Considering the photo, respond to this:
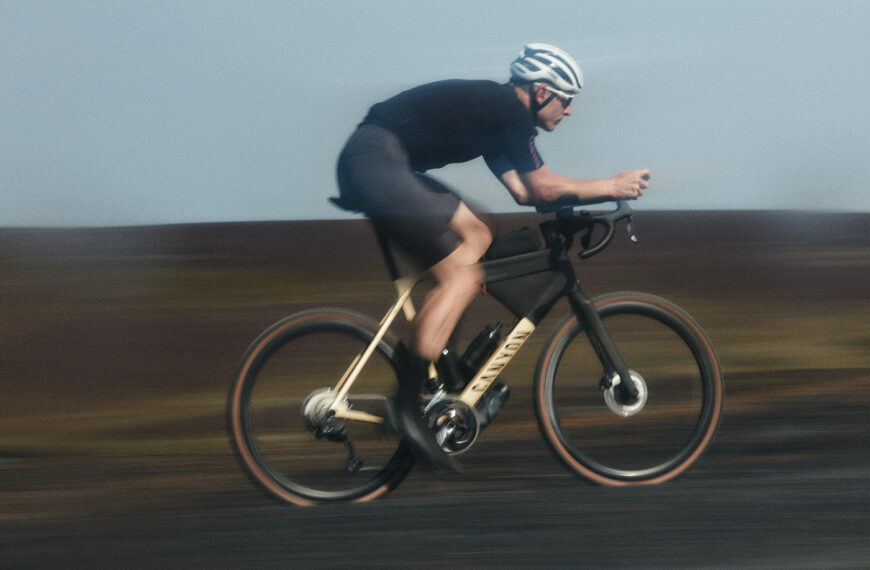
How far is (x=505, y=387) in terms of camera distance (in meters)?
4.83

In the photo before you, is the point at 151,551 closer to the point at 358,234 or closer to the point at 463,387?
the point at 463,387

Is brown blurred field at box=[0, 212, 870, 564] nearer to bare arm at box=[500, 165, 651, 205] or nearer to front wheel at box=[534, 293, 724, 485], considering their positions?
bare arm at box=[500, 165, 651, 205]

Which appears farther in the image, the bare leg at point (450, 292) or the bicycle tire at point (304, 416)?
the bicycle tire at point (304, 416)

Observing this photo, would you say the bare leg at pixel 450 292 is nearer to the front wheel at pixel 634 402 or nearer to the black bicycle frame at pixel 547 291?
the black bicycle frame at pixel 547 291

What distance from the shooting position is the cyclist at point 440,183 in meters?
4.61

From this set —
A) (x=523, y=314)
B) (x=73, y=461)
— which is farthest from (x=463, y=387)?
(x=73, y=461)

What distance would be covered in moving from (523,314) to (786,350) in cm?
741

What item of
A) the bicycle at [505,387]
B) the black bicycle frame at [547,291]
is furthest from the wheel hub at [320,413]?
the black bicycle frame at [547,291]

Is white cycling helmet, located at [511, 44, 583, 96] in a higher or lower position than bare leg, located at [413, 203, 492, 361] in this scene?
higher

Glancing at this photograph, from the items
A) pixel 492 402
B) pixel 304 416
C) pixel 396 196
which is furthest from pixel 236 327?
pixel 396 196

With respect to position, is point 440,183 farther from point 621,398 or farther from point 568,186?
point 621,398

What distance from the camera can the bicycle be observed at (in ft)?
15.6

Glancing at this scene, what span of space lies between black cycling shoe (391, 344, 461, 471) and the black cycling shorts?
405 mm

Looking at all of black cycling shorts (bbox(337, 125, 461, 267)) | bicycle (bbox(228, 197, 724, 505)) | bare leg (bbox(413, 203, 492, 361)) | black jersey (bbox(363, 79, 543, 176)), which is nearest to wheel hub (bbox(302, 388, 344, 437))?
bicycle (bbox(228, 197, 724, 505))
